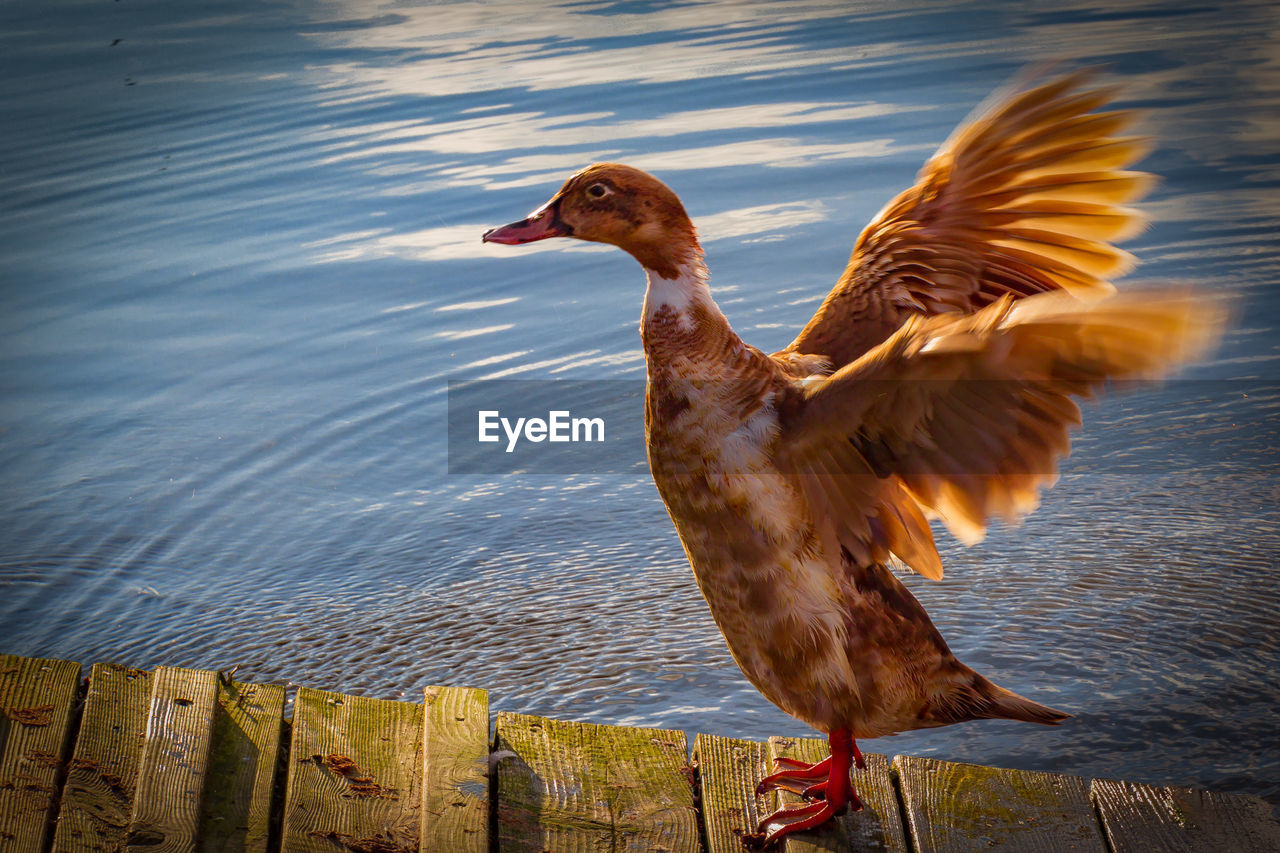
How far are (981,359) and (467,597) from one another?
2.85 meters

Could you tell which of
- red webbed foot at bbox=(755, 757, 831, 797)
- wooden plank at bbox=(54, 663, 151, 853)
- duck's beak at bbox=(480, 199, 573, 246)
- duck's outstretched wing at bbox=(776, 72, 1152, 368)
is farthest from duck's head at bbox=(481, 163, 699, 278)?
wooden plank at bbox=(54, 663, 151, 853)

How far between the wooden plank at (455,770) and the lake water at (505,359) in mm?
664

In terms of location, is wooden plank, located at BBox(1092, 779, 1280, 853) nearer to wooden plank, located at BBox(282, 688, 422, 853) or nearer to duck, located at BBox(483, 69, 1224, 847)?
duck, located at BBox(483, 69, 1224, 847)

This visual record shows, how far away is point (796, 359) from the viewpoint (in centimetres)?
296

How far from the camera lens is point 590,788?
10.0 ft

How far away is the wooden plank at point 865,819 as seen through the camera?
2881mm

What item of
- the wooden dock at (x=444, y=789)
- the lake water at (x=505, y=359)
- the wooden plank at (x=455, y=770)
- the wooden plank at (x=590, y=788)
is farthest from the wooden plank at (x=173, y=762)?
the lake water at (x=505, y=359)

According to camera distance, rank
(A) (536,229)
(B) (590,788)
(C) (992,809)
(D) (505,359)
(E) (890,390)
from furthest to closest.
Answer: (D) (505,359)
(B) (590,788)
(C) (992,809)
(A) (536,229)
(E) (890,390)

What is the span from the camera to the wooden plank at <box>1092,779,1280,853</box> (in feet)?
9.26

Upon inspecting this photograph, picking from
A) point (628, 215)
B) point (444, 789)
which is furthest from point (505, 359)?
point (628, 215)

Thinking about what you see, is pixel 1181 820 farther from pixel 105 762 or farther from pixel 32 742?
pixel 32 742

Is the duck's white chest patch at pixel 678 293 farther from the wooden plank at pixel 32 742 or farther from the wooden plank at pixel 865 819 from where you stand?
the wooden plank at pixel 32 742

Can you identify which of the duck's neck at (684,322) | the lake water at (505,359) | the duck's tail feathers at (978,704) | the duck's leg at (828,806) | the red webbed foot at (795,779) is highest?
the lake water at (505,359)

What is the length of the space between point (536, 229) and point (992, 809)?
1692 mm
